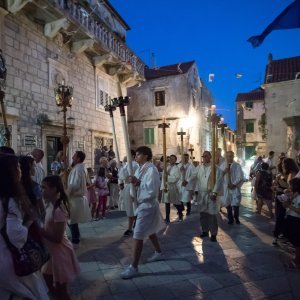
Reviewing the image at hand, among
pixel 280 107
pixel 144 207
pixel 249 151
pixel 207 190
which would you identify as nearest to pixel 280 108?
pixel 280 107

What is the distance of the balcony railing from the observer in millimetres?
12248

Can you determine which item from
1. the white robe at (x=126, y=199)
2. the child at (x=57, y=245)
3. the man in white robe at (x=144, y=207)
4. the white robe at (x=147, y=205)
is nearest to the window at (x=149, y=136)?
the white robe at (x=126, y=199)

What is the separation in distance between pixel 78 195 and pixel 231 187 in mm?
3951

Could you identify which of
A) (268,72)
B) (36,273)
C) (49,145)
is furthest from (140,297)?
(268,72)

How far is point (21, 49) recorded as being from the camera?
10.6m

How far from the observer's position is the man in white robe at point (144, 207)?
4.85 m

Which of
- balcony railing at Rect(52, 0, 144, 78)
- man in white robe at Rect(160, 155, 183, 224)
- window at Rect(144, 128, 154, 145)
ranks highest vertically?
balcony railing at Rect(52, 0, 144, 78)

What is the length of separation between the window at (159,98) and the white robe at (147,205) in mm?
20518

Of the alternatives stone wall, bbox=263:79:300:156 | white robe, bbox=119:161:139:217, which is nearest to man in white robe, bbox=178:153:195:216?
white robe, bbox=119:161:139:217

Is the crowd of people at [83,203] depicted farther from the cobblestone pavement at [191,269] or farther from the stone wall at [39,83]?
the stone wall at [39,83]

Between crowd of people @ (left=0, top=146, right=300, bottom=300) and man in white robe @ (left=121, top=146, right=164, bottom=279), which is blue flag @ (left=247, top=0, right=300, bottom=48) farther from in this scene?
man in white robe @ (left=121, top=146, right=164, bottom=279)

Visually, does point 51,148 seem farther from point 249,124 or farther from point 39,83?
point 249,124

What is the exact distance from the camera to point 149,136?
2552cm

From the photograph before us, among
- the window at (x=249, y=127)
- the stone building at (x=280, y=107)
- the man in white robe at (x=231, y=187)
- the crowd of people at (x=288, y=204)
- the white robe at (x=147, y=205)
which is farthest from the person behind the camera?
the window at (x=249, y=127)
